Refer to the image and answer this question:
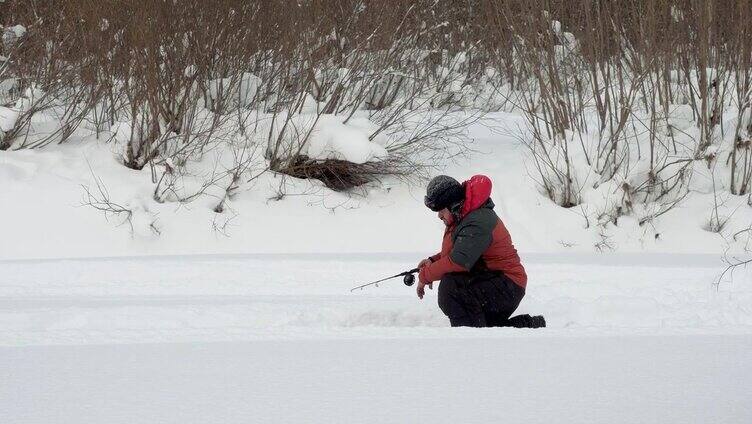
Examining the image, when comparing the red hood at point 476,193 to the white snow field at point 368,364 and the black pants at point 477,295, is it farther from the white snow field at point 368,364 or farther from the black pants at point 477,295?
the white snow field at point 368,364

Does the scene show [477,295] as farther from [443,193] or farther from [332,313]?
[332,313]

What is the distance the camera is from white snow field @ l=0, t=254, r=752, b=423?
135 inches

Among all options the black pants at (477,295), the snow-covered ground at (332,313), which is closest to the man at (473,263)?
the black pants at (477,295)

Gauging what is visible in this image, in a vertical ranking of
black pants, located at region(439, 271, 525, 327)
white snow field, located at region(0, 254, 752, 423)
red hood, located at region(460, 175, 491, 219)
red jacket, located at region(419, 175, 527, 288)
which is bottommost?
white snow field, located at region(0, 254, 752, 423)

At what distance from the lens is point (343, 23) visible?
12.6 meters

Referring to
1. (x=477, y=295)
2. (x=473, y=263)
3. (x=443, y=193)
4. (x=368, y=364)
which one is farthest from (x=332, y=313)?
(x=368, y=364)

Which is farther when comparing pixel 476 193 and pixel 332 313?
pixel 332 313

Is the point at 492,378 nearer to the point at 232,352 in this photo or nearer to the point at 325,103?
the point at 232,352

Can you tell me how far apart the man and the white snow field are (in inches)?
17.9

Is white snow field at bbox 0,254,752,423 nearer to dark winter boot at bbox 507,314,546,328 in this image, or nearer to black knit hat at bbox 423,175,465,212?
dark winter boot at bbox 507,314,546,328

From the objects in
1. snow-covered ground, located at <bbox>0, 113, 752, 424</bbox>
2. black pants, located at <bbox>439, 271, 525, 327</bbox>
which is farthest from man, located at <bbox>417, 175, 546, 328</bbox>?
snow-covered ground, located at <bbox>0, 113, 752, 424</bbox>

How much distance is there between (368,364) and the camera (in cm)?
406

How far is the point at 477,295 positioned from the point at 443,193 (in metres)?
0.63

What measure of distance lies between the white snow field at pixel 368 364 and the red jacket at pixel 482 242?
426mm
